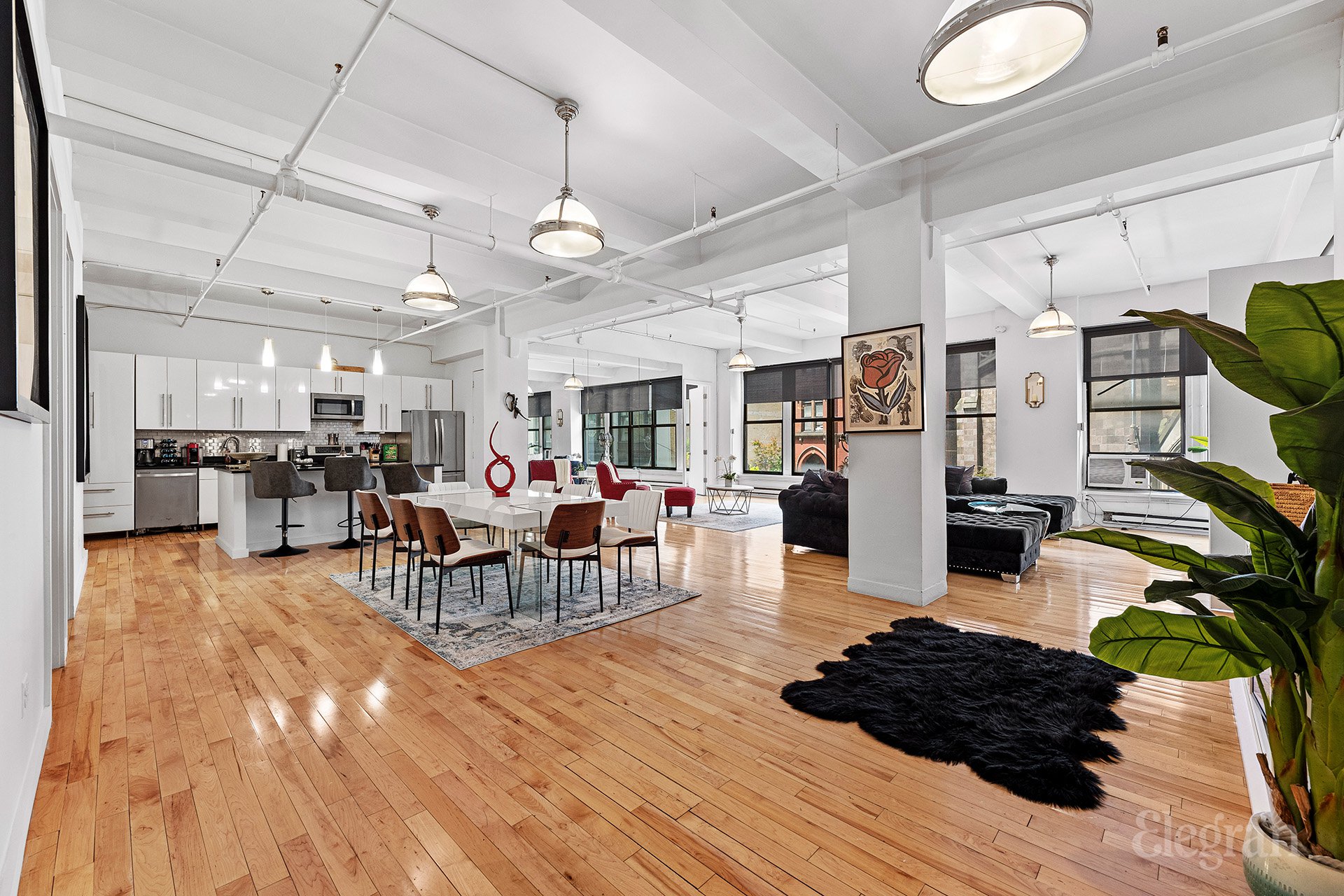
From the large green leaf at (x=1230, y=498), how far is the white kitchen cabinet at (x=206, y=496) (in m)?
9.76

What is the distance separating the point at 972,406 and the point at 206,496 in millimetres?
11396

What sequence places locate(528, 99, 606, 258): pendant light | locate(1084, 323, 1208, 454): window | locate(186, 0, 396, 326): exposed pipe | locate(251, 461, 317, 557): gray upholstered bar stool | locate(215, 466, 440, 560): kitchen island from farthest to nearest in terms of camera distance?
locate(1084, 323, 1208, 454): window, locate(215, 466, 440, 560): kitchen island, locate(251, 461, 317, 557): gray upholstered bar stool, locate(528, 99, 606, 258): pendant light, locate(186, 0, 396, 326): exposed pipe

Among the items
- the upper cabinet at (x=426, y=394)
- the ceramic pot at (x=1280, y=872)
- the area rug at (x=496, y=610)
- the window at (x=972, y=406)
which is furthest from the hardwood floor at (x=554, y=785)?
the upper cabinet at (x=426, y=394)

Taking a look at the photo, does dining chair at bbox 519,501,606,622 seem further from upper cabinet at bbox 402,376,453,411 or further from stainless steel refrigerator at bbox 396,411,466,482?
upper cabinet at bbox 402,376,453,411

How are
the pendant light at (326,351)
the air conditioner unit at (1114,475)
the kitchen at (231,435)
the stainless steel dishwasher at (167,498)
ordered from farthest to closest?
the air conditioner unit at (1114,475) < the stainless steel dishwasher at (167,498) < the kitchen at (231,435) < the pendant light at (326,351)

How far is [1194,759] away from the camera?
2314 mm

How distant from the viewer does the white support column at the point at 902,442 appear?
4430 mm

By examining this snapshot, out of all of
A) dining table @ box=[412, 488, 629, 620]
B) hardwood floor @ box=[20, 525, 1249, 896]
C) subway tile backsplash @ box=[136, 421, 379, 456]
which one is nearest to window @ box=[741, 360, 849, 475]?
dining table @ box=[412, 488, 629, 620]

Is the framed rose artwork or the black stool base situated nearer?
the framed rose artwork

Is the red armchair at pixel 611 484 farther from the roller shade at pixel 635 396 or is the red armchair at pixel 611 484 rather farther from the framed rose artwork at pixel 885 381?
the roller shade at pixel 635 396

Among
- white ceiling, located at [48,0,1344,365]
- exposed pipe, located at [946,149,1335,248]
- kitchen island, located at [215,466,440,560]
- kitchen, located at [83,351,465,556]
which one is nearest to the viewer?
white ceiling, located at [48,0,1344,365]

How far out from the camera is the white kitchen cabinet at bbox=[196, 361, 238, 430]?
8.27 meters

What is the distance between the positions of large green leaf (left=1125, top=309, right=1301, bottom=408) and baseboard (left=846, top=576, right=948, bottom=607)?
10.9ft

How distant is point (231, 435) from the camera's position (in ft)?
29.0
